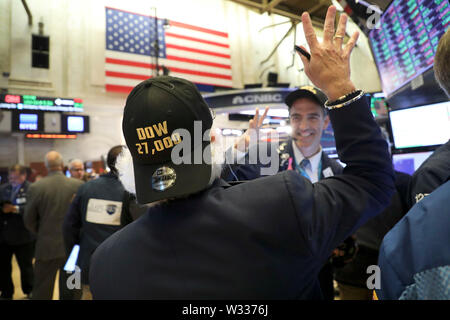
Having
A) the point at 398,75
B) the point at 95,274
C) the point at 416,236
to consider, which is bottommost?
the point at 95,274

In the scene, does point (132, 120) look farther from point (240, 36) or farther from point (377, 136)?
point (240, 36)

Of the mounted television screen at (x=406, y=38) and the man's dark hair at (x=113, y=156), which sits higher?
the mounted television screen at (x=406, y=38)

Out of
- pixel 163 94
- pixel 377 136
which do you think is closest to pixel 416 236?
pixel 377 136

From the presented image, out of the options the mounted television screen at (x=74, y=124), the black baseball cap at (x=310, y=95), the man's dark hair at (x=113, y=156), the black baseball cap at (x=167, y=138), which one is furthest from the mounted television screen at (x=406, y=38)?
the mounted television screen at (x=74, y=124)

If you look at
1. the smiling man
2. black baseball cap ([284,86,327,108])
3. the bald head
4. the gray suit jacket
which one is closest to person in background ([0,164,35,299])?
the gray suit jacket

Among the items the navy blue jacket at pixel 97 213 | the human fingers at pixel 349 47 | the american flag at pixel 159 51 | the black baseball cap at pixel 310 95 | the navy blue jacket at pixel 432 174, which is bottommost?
the navy blue jacket at pixel 97 213

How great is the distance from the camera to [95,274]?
2.56 feet

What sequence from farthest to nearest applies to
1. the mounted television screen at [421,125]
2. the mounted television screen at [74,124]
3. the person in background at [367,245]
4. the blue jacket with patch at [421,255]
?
the mounted television screen at [74,124] → the mounted television screen at [421,125] → the person in background at [367,245] → the blue jacket with patch at [421,255]

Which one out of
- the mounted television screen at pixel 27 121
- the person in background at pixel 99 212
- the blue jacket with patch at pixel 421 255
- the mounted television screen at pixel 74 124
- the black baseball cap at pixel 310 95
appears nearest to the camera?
the blue jacket with patch at pixel 421 255

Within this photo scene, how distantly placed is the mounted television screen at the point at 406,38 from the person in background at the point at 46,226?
12.6ft

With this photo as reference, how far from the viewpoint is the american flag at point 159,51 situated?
A: 7.05 m

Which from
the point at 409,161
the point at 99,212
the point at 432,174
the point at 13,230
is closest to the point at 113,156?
the point at 99,212

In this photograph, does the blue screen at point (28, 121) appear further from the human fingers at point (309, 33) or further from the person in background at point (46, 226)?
the human fingers at point (309, 33)

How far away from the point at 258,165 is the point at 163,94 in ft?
2.22
